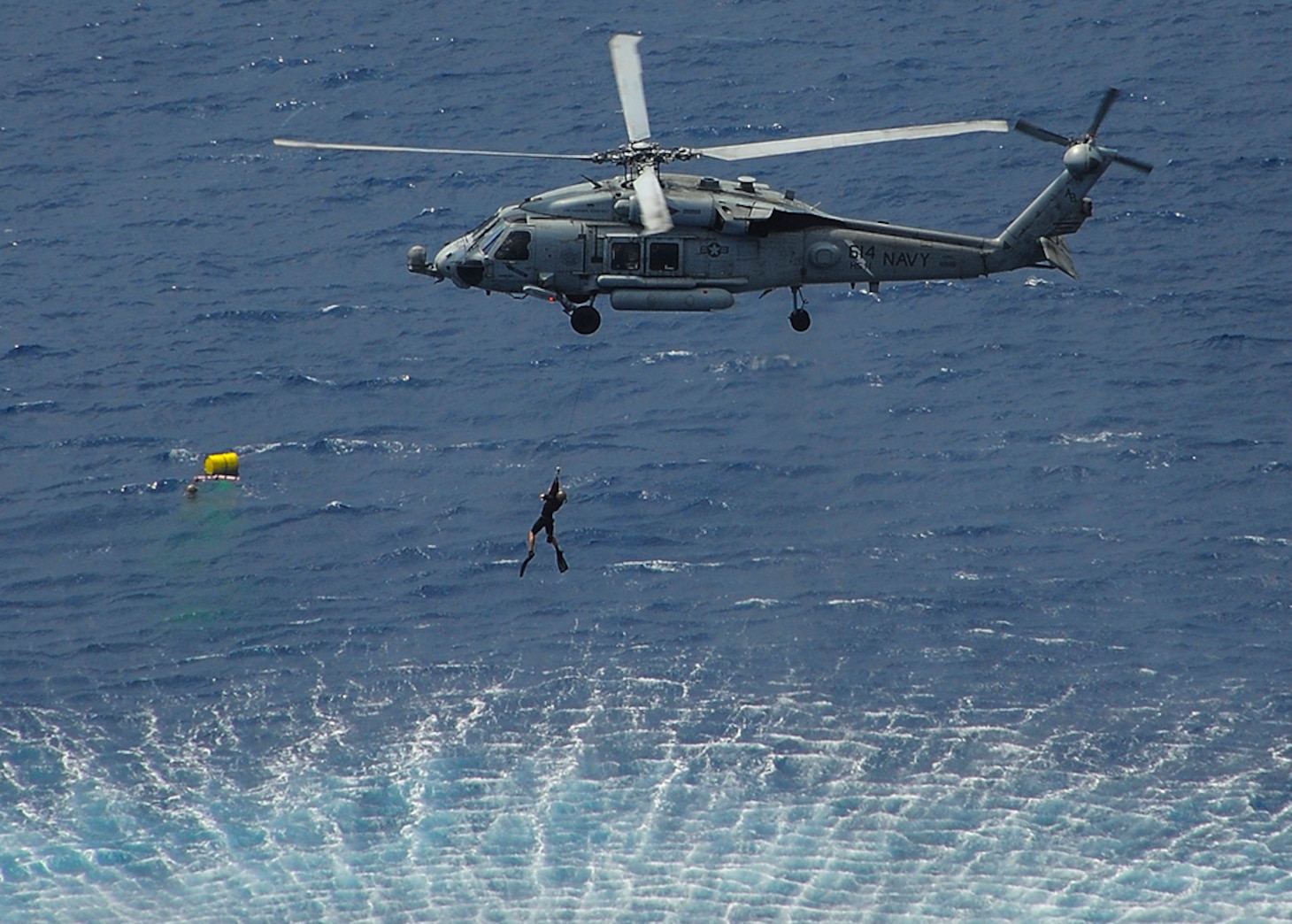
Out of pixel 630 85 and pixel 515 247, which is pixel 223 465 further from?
pixel 630 85

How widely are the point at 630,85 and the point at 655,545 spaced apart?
137 feet

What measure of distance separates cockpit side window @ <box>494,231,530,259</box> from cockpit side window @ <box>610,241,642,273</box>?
2793mm

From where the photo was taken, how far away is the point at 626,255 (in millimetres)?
70500

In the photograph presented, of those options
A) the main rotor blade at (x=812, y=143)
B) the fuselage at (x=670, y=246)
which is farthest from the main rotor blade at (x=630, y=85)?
the main rotor blade at (x=812, y=143)

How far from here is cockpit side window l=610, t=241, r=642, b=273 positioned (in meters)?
70.4

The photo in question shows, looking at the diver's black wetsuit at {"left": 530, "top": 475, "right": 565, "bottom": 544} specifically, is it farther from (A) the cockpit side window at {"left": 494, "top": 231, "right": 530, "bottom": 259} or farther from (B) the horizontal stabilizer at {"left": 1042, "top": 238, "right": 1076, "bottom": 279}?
(B) the horizontal stabilizer at {"left": 1042, "top": 238, "right": 1076, "bottom": 279}

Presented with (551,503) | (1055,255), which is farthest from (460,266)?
(1055,255)

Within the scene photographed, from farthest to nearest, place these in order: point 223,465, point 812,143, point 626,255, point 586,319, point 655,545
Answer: point 223,465, point 655,545, point 586,319, point 626,255, point 812,143

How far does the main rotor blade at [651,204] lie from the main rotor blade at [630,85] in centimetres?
A: 183

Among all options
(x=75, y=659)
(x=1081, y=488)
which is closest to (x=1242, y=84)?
(x=1081, y=488)

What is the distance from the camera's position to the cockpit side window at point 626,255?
70438mm

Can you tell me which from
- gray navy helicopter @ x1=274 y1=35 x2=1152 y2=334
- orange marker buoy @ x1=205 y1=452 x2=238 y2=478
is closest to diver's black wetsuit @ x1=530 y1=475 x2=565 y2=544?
gray navy helicopter @ x1=274 y1=35 x2=1152 y2=334

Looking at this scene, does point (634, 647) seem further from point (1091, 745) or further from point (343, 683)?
point (1091, 745)

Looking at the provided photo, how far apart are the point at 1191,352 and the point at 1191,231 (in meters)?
9.40
